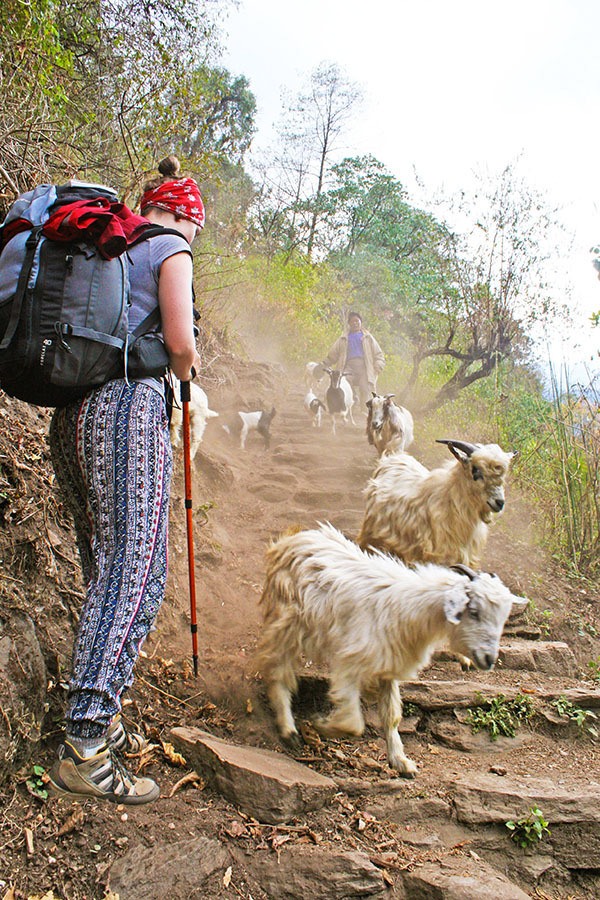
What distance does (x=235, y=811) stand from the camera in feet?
8.35

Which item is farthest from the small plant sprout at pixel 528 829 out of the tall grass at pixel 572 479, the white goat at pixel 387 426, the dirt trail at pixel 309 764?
the white goat at pixel 387 426

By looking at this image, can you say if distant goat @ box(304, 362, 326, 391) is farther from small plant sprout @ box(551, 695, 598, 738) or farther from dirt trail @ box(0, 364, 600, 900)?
small plant sprout @ box(551, 695, 598, 738)

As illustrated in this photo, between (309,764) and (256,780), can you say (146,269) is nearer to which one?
(256,780)

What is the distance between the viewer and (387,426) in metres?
9.02

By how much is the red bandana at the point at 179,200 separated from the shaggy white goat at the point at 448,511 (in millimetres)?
3081

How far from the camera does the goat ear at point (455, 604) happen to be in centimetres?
327

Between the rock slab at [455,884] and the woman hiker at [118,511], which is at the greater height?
the woman hiker at [118,511]

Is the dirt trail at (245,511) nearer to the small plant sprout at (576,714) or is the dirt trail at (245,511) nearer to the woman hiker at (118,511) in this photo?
the woman hiker at (118,511)

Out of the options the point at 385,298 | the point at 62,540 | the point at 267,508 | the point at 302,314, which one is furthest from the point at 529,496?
the point at 385,298

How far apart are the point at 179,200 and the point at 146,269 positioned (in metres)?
0.45

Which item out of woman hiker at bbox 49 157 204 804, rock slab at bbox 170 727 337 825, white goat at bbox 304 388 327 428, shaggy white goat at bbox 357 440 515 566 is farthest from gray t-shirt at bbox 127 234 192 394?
white goat at bbox 304 388 327 428

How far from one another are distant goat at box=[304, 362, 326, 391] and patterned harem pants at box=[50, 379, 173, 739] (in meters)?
12.2

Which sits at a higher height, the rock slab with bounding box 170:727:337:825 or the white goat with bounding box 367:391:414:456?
the white goat with bounding box 367:391:414:456

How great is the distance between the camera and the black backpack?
A: 2072 mm
